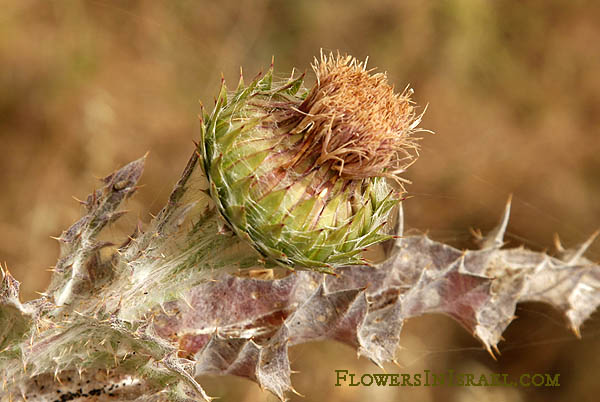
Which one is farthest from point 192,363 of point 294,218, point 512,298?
point 512,298

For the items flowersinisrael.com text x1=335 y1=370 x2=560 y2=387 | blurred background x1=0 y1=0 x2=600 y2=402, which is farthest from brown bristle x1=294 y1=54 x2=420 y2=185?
flowersinisrael.com text x1=335 y1=370 x2=560 y2=387

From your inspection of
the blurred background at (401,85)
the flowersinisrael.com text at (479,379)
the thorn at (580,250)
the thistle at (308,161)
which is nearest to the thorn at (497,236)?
the blurred background at (401,85)

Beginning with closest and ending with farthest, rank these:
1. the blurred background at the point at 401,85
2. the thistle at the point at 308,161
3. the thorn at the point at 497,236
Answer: the thistle at the point at 308,161
the thorn at the point at 497,236
the blurred background at the point at 401,85

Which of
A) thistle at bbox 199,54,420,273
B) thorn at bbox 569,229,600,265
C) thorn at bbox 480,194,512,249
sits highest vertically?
thorn at bbox 569,229,600,265

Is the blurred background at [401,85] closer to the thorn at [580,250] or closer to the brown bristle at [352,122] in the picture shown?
the thorn at [580,250]

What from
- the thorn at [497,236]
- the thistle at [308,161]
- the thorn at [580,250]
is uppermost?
the thorn at [580,250]

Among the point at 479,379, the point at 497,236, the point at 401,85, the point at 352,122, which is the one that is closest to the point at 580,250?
the point at 497,236

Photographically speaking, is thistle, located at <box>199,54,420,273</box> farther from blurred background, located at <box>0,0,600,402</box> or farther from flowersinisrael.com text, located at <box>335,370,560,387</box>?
flowersinisrael.com text, located at <box>335,370,560,387</box>
